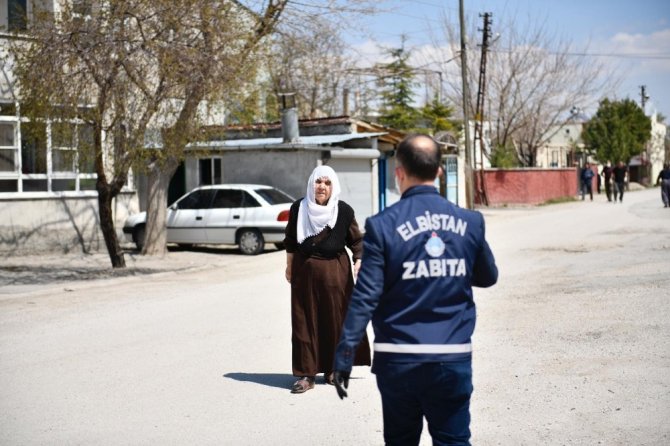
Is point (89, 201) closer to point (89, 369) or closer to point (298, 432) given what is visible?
point (89, 369)

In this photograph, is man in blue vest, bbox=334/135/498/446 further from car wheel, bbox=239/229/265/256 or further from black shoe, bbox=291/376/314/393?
car wheel, bbox=239/229/265/256

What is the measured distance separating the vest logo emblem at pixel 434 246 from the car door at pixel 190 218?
17.9m

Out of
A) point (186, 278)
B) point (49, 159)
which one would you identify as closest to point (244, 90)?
point (186, 278)

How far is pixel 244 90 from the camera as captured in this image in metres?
17.0

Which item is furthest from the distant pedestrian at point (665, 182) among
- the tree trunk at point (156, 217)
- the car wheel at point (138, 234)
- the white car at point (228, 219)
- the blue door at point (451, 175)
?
the tree trunk at point (156, 217)

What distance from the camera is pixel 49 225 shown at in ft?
68.4

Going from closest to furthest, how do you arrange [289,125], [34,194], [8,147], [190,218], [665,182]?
[8,147], [34,194], [190,218], [289,125], [665,182]

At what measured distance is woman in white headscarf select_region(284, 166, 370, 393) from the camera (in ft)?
23.6

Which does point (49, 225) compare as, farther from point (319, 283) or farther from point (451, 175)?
point (451, 175)

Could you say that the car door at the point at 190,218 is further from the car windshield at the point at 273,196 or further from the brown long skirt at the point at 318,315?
the brown long skirt at the point at 318,315

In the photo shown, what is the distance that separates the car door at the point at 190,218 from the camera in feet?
70.4

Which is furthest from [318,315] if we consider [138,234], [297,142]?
[297,142]

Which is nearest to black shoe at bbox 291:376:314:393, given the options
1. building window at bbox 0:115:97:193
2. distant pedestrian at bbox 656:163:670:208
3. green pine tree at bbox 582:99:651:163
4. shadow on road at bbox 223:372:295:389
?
shadow on road at bbox 223:372:295:389

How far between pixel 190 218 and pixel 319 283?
1473 centimetres
